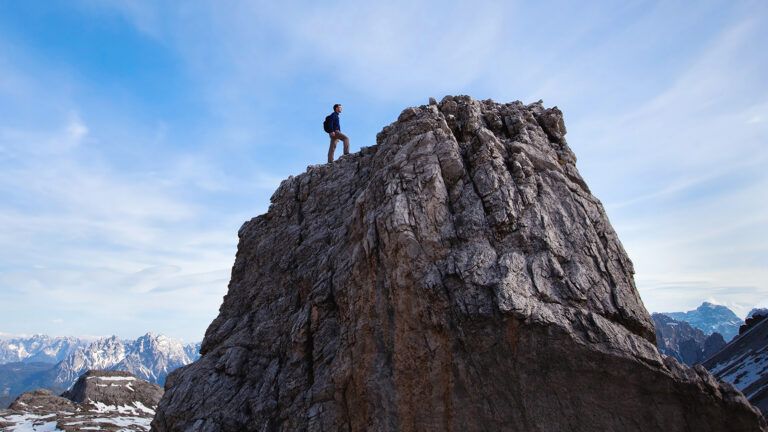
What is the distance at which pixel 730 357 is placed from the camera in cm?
10875

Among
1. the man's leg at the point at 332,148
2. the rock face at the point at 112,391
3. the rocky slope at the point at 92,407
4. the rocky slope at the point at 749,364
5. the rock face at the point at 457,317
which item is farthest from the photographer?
the rock face at the point at 112,391

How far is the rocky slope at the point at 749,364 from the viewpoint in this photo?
2775 inches

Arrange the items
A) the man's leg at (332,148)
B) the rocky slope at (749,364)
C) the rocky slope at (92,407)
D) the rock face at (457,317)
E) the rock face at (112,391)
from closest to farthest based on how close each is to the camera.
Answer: the rock face at (457,317), the man's leg at (332,148), the rocky slope at (749,364), the rocky slope at (92,407), the rock face at (112,391)

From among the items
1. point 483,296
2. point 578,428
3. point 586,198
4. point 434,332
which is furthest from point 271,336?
point 586,198

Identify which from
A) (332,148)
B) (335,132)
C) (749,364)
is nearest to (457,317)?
(332,148)

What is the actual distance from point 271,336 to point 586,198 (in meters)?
19.9

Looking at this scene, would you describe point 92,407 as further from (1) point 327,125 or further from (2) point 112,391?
(1) point 327,125

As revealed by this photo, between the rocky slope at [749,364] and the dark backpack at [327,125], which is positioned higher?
the dark backpack at [327,125]

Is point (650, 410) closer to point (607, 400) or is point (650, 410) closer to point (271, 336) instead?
point (607, 400)

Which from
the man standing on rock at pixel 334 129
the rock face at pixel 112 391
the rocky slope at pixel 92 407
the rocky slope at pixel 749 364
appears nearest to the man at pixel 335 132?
the man standing on rock at pixel 334 129

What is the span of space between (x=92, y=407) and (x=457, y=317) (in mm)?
109297

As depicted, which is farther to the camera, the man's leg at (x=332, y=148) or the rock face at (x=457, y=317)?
the man's leg at (x=332, y=148)

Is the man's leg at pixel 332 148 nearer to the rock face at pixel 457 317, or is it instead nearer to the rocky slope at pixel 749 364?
the rock face at pixel 457 317

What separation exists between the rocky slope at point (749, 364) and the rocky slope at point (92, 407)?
9885 cm
